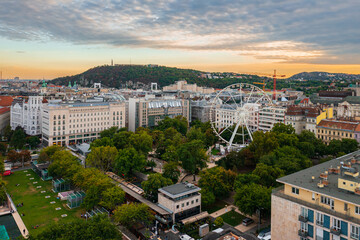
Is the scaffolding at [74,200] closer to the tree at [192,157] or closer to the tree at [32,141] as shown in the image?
the tree at [192,157]

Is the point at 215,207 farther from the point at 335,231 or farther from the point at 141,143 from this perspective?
the point at 141,143

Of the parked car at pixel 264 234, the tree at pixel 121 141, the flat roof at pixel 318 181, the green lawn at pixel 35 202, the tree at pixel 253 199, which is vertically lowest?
the green lawn at pixel 35 202

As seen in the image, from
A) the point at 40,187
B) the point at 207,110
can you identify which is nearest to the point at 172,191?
the point at 40,187

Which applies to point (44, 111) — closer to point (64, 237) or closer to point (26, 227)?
point (26, 227)

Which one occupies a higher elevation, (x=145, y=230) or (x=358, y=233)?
(x=358, y=233)

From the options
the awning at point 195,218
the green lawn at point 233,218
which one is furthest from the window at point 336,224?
the awning at point 195,218

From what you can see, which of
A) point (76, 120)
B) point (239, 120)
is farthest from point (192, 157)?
point (76, 120)
